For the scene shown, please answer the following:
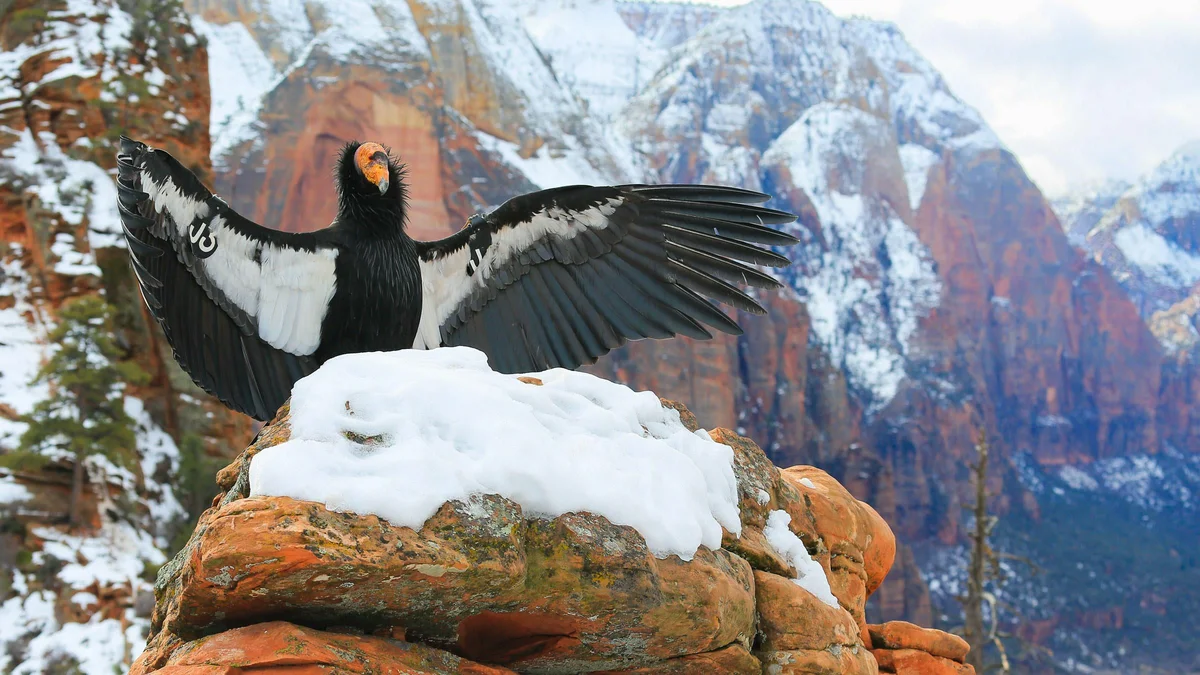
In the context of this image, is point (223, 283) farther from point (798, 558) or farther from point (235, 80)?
point (235, 80)

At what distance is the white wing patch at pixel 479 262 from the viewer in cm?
481

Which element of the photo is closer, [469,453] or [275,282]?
[469,453]

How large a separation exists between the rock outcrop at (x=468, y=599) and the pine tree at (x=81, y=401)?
14127 millimetres

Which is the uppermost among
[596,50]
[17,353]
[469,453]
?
[596,50]

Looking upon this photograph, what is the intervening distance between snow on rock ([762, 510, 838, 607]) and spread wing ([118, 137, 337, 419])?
227 centimetres

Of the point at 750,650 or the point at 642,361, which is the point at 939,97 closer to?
the point at 642,361

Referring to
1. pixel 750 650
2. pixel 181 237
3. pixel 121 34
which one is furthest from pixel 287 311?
pixel 121 34

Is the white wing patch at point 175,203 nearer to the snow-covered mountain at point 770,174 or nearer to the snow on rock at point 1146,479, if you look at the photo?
the snow-covered mountain at point 770,174

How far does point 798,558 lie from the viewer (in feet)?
13.8

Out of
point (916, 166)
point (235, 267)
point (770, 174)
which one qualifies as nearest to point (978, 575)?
point (235, 267)

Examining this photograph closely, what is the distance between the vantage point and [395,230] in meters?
4.47

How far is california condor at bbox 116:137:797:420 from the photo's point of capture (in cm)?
411

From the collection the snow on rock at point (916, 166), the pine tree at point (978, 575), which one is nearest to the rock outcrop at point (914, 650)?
the pine tree at point (978, 575)

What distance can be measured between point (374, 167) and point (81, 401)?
1494 centimetres
